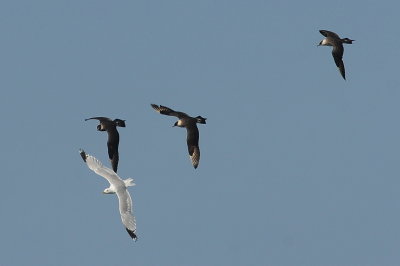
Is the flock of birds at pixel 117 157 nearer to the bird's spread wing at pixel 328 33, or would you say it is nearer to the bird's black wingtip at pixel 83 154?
the bird's black wingtip at pixel 83 154

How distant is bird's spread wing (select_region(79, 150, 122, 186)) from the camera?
103 meters

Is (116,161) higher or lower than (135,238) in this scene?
higher

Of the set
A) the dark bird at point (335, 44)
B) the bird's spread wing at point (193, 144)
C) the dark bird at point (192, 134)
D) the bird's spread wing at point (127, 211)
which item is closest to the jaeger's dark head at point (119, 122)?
the dark bird at point (192, 134)

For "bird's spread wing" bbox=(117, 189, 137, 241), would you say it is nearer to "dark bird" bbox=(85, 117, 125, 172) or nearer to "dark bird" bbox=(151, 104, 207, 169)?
"dark bird" bbox=(151, 104, 207, 169)

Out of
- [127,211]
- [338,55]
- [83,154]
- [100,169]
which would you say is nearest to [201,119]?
[100,169]

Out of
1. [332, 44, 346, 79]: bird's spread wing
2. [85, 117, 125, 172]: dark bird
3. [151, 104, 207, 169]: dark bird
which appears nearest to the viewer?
[151, 104, 207, 169]: dark bird

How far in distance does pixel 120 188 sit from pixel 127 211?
1.90m

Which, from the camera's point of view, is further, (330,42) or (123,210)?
(330,42)

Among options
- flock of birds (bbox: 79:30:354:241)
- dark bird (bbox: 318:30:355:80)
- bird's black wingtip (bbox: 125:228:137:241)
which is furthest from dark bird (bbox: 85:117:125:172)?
dark bird (bbox: 318:30:355:80)

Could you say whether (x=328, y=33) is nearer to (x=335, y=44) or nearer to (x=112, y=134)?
(x=335, y=44)

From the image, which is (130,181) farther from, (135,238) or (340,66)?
(340,66)

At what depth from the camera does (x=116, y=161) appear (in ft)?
362

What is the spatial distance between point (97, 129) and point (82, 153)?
4813 mm

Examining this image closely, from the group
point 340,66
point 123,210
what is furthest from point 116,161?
point 340,66
